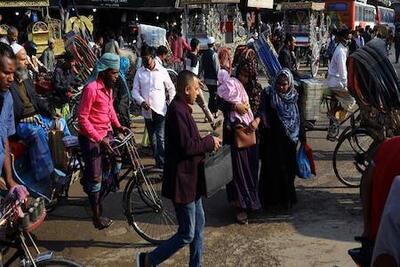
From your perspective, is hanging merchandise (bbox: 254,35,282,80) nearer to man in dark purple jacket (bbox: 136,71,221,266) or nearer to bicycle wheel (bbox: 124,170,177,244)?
bicycle wheel (bbox: 124,170,177,244)

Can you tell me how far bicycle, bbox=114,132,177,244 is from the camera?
531 cm

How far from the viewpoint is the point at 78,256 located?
17.0 feet

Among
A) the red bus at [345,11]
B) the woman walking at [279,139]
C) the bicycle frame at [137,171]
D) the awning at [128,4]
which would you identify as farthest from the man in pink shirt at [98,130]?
the red bus at [345,11]

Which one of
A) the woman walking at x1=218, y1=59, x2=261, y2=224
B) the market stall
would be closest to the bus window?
the market stall

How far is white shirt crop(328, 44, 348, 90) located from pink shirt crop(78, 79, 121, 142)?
4754mm

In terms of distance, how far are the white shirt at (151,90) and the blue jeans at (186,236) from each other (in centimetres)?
329

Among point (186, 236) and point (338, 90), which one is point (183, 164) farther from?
point (338, 90)

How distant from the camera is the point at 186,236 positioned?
420 centimetres

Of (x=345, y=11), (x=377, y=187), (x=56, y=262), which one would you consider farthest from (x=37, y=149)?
(x=345, y=11)

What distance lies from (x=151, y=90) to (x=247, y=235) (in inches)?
108

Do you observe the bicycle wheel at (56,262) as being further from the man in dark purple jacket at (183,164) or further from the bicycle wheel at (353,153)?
Result: the bicycle wheel at (353,153)

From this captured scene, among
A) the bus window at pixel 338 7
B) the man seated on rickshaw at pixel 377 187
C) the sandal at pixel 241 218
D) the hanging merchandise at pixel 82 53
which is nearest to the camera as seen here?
the man seated on rickshaw at pixel 377 187

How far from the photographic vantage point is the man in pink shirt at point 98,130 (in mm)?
5203

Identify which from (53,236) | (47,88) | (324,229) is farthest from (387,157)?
(47,88)
